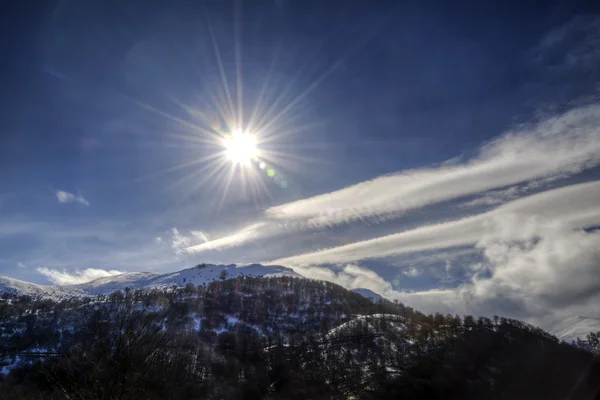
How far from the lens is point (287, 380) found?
127m

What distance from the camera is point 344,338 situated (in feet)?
630

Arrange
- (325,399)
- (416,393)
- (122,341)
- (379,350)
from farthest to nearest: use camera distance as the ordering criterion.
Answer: (379,350) < (416,393) < (325,399) < (122,341)

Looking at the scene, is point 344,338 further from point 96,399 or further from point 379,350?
point 96,399

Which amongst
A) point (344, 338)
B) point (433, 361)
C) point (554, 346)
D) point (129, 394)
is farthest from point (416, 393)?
point (129, 394)

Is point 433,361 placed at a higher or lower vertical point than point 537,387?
higher

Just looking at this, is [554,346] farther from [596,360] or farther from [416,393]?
[416,393]

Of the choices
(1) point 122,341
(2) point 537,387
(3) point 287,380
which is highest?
(1) point 122,341

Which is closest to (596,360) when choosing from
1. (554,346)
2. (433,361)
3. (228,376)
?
(554,346)

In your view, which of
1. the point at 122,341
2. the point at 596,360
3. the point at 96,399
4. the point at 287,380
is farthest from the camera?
the point at 596,360

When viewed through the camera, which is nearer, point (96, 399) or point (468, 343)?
point (96, 399)

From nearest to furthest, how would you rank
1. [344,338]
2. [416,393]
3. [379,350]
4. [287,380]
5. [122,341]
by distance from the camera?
[122,341] < [416,393] < [287,380] < [379,350] < [344,338]

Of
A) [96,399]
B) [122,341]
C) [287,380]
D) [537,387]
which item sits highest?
[122,341]

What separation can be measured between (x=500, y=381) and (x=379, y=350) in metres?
52.9

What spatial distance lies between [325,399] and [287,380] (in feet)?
82.2
